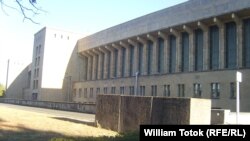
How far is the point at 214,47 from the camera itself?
54.0m

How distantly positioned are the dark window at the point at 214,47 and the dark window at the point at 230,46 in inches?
75.6

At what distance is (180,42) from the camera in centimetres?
5934

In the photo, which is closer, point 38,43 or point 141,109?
point 141,109

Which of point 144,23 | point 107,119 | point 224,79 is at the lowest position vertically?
point 107,119

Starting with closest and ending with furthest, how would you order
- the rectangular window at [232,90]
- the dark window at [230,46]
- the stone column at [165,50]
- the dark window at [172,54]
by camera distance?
the rectangular window at [232,90]
the dark window at [230,46]
the dark window at [172,54]
the stone column at [165,50]

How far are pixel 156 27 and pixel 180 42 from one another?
5466mm

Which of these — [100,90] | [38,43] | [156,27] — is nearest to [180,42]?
[156,27]

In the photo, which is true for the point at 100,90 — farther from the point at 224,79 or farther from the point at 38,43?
Answer: the point at 224,79

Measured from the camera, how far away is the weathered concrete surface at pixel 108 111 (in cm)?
2445

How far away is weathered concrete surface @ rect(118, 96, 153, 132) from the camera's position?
21.7 meters

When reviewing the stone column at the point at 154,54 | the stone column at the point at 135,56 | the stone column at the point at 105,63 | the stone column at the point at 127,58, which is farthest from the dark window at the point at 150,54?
the stone column at the point at 105,63

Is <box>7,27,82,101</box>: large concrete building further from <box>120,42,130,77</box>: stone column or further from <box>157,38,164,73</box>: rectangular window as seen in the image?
<box>157,38,164,73</box>: rectangular window

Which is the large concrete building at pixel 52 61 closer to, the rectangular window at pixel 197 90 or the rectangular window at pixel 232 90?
the rectangular window at pixel 197 90

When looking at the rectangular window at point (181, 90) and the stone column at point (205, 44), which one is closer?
the stone column at point (205, 44)
